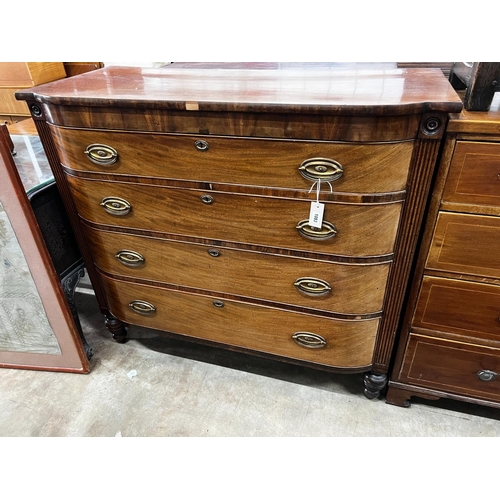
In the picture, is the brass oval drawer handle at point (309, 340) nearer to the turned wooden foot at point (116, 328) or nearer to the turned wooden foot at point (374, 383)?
the turned wooden foot at point (374, 383)

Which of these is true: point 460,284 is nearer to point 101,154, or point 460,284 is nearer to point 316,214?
point 316,214

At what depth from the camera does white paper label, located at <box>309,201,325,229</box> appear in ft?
3.29

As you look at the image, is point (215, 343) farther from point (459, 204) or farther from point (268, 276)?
point (459, 204)

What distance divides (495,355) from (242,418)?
0.85m

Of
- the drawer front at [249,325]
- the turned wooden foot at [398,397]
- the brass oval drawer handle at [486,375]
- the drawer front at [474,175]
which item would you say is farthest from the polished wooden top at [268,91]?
the turned wooden foot at [398,397]

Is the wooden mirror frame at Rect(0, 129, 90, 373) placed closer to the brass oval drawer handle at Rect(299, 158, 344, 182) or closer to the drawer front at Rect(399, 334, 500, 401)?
the brass oval drawer handle at Rect(299, 158, 344, 182)

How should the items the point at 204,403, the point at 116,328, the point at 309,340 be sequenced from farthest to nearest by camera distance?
1. the point at 116,328
2. the point at 204,403
3. the point at 309,340

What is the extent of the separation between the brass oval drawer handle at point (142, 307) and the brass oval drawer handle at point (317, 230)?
0.70 m

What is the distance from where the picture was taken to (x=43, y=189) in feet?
4.45

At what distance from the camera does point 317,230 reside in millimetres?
1055

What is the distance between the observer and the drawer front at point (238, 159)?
93 centimetres

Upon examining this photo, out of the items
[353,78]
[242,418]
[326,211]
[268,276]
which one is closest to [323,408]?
[242,418]

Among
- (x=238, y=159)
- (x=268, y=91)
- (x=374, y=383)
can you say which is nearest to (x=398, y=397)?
(x=374, y=383)

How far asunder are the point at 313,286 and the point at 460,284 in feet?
1.34
